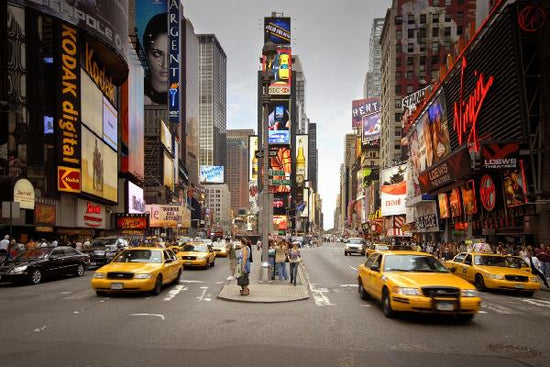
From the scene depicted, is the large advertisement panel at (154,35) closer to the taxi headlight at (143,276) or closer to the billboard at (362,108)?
the taxi headlight at (143,276)

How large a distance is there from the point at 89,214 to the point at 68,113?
1070 cm

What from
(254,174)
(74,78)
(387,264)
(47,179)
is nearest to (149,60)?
→ (74,78)

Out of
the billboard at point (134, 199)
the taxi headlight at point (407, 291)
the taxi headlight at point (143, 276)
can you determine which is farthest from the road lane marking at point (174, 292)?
the billboard at point (134, 199)

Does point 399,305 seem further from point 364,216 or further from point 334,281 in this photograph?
point 364,216

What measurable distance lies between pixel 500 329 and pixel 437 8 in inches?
3887

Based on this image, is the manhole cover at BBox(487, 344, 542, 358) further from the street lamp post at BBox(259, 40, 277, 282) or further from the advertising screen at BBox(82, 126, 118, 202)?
the advertising screen at BBox(82, 126, 118, 202)

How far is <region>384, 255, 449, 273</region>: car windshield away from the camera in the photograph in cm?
1152

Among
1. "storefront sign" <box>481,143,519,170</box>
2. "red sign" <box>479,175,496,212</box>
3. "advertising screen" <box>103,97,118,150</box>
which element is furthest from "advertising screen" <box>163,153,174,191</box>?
"storefront sign" <box>481,143,519,170</box>

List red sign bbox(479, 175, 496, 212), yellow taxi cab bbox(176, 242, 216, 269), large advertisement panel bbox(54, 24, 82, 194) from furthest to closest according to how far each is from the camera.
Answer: large advertisement panel bbox(54, 24, 82, 194), red sign bbox(479, 175, 496, 212), yellow taxi cab bbox(176, 242, 216, 269)

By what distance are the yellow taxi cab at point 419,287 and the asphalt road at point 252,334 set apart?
0.37 meters

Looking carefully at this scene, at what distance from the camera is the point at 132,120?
218 ft

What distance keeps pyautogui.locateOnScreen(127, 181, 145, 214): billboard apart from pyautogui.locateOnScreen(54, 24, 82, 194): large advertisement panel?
67.3 feet

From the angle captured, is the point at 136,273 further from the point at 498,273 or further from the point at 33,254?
the point at 498,273

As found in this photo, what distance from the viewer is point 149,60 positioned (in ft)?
296
